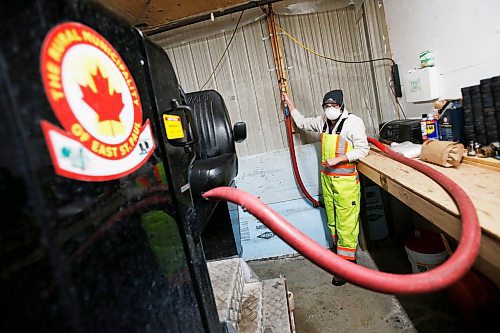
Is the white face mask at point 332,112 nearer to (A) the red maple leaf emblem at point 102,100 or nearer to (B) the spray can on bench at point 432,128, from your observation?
(B) the spray can on bench at point 432,128

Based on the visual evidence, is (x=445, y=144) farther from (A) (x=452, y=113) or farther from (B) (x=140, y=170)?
(B) (x=140, y=170)

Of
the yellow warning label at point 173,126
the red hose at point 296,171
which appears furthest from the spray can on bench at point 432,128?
the yellow warning label at point 173,126

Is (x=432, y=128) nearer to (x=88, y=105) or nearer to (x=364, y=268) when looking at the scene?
(x=364, y=268)

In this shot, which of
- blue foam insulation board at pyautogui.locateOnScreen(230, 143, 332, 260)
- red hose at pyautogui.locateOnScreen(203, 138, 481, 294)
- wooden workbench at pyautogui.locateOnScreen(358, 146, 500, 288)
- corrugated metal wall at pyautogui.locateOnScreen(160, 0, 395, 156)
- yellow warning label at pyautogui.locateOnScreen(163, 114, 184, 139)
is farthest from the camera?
blue foam insulation board at pyautogui.locateOnScreen(230, 143, 332, 260)

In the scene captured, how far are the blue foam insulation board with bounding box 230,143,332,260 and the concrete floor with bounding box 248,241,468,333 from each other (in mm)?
505

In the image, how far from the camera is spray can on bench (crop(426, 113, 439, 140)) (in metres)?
1.96

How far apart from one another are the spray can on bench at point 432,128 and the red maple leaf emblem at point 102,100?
84.9 inches

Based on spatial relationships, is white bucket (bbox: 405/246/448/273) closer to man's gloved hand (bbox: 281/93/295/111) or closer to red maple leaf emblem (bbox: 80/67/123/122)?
man's gloved hand (bbox: 281/93/295/111)

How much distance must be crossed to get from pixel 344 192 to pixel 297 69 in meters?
1.47

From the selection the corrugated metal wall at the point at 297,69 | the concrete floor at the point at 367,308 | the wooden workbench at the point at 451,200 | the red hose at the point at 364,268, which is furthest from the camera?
the corrugated metal wall at the point at 297,69

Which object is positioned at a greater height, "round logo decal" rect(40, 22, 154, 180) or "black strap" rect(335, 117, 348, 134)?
"round logo decal" rect(40, 22, 154, 180)

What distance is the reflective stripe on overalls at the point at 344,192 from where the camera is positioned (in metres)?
2.48

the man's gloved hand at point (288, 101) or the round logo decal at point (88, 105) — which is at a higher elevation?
the man's gloved hand at point (288, 101)

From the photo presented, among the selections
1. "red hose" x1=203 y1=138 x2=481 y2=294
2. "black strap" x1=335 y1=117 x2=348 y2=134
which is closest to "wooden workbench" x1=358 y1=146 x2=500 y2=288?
"red hose" x1=203 y1=138 x2=481 y2=294
